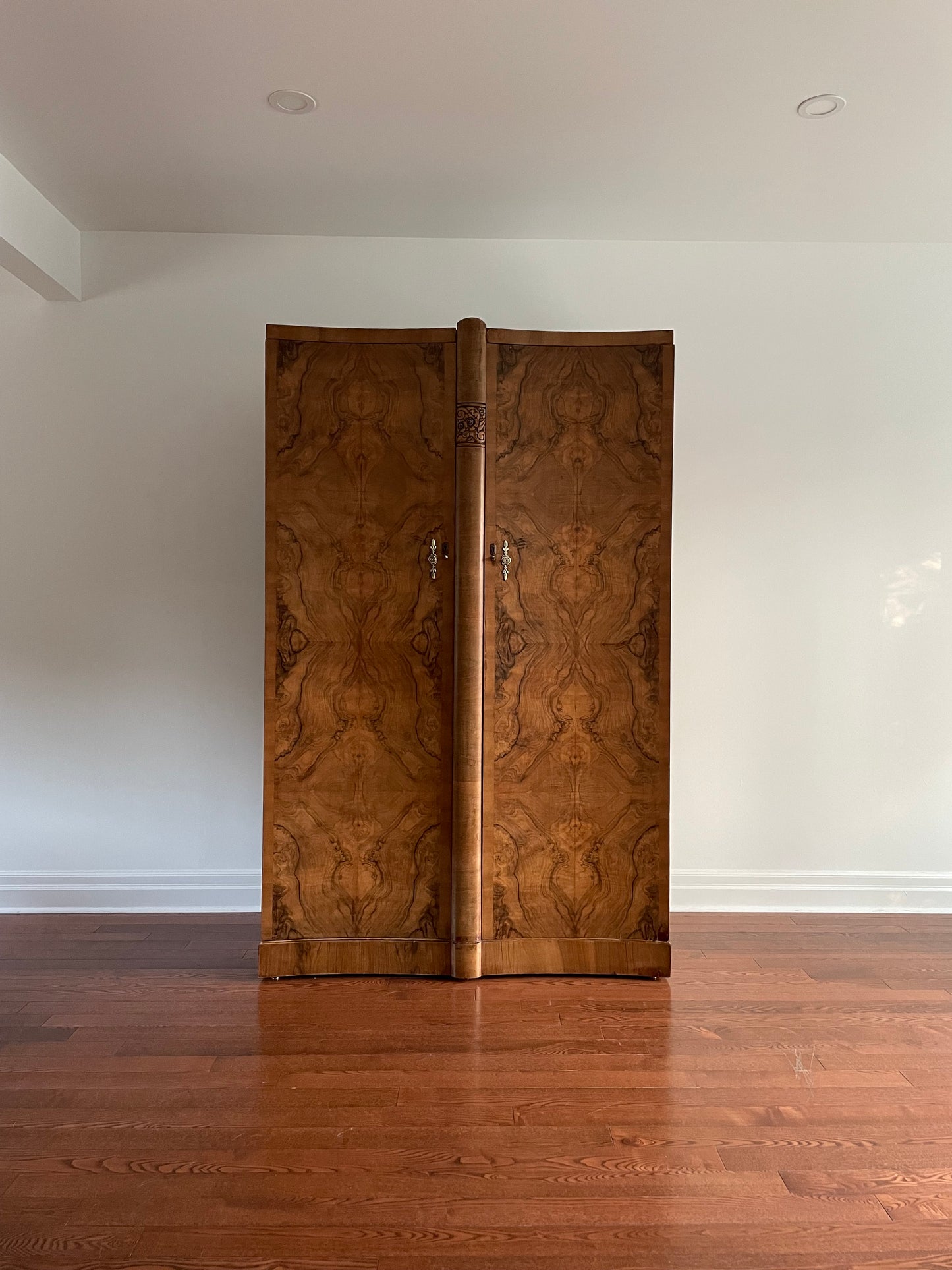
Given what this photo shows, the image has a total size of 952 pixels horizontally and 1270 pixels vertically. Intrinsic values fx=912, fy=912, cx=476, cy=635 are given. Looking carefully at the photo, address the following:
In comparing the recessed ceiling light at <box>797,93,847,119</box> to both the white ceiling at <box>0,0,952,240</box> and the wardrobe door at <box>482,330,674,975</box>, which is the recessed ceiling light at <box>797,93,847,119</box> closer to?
the white ceiling at <box>0,0,952,240</box>

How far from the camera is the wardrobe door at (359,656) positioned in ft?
9.45

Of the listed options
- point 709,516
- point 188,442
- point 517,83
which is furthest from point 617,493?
point 188,442

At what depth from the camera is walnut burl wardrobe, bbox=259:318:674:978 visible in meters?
2.89

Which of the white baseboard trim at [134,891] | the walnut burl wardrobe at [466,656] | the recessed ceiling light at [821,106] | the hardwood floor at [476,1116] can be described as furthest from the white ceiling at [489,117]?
the hardwood floor at [476,1116]

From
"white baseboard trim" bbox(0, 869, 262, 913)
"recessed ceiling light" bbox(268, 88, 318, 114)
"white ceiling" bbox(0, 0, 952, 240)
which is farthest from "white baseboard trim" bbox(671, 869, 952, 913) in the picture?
"recessed ceiling light" bbox(268, 88, 318, 114)

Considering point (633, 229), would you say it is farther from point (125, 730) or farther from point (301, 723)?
point (125, 730)

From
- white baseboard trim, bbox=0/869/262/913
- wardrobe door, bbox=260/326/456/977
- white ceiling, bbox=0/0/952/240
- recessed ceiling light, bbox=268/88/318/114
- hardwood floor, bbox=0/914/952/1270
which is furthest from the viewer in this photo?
white baseboard trim, bbox=0/869/262/913

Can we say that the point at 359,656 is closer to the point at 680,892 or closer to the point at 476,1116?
the point at 476,1116

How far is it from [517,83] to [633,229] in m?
1.11

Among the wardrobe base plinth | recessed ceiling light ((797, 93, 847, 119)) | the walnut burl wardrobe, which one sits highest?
recessed ceiling light ((797, 93, 847, 119))

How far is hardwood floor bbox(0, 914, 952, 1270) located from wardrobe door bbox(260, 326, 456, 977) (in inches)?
8.7

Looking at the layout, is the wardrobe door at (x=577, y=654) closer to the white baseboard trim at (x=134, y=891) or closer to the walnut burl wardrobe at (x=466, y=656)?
the walnut burl wardrobe at (x=466, y=656)

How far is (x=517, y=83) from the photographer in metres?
2.55

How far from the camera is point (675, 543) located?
12.0ft
